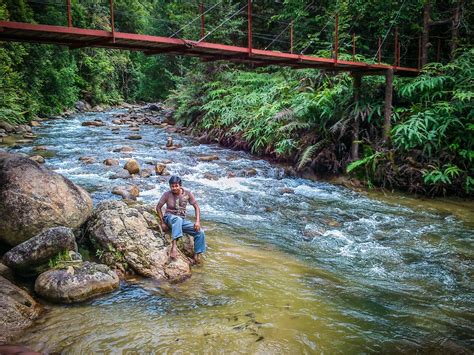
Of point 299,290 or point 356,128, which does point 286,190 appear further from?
point 299,290

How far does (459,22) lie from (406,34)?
2.98m

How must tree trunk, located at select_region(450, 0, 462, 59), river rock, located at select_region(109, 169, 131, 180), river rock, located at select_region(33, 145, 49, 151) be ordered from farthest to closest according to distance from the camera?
river rock, located at select_region(33, 145, 49, 151) < tree trunk, located at select_region(450, 0, 462, 59) < river rock, located at select_region(109, 169, 131, 180)

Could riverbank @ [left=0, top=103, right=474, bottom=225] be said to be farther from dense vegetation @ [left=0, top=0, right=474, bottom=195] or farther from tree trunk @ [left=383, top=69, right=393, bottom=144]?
tree trunk @ [left=383, top=69, right=393, bottom=144]

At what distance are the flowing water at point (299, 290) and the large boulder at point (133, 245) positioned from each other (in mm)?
254

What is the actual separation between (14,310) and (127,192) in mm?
5382

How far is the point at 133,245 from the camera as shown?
218 inches

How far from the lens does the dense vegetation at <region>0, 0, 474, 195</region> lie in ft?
33.9

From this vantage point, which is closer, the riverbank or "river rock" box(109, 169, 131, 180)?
the riverbank

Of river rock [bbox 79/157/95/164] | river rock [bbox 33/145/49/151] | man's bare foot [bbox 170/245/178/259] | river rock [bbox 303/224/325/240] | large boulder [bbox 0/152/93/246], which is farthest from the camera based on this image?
river rock [bbox 33/145/49/151]

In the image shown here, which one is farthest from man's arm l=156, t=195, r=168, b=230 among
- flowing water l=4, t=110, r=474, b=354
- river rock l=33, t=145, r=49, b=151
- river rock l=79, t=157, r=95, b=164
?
river rock l=33, t=145, r=49, b=151

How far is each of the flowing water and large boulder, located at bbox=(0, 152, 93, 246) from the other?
4.88 ft

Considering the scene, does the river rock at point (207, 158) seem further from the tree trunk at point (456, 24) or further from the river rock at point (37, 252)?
the river rock at point (37, 252)

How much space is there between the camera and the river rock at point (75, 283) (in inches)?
180

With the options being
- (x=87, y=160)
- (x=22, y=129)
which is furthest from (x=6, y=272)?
(x=22, y=129)
